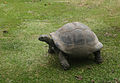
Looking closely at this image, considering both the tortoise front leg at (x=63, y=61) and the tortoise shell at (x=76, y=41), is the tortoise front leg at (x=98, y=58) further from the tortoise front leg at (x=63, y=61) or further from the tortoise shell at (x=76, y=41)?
the tortoise front leg at (x=63, y=61)

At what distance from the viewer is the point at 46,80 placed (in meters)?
3.42

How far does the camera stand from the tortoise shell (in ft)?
11.7

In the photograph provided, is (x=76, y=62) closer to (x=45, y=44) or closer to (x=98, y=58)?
(x=98, y=58)

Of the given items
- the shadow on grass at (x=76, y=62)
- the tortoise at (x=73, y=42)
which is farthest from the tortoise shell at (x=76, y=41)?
the shadow on grass at (x=76, y=62)

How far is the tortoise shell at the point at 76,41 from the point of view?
11.7 ft

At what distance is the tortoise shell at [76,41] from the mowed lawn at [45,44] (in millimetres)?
401

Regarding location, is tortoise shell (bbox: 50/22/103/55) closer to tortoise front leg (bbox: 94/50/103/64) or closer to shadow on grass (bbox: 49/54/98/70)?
tortoise front leg (bbox: 94/50/103/64)

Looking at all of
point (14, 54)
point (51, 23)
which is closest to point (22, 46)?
point (14, 54)

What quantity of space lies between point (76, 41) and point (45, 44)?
1462 mm

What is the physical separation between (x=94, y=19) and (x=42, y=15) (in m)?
2.08

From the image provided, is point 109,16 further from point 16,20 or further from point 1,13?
point 1,13

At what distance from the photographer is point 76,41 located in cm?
356

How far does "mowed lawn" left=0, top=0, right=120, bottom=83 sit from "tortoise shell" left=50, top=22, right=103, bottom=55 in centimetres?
40

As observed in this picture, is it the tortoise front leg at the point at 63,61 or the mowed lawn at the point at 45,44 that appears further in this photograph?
the tortoise front leg at the point at 63,61
